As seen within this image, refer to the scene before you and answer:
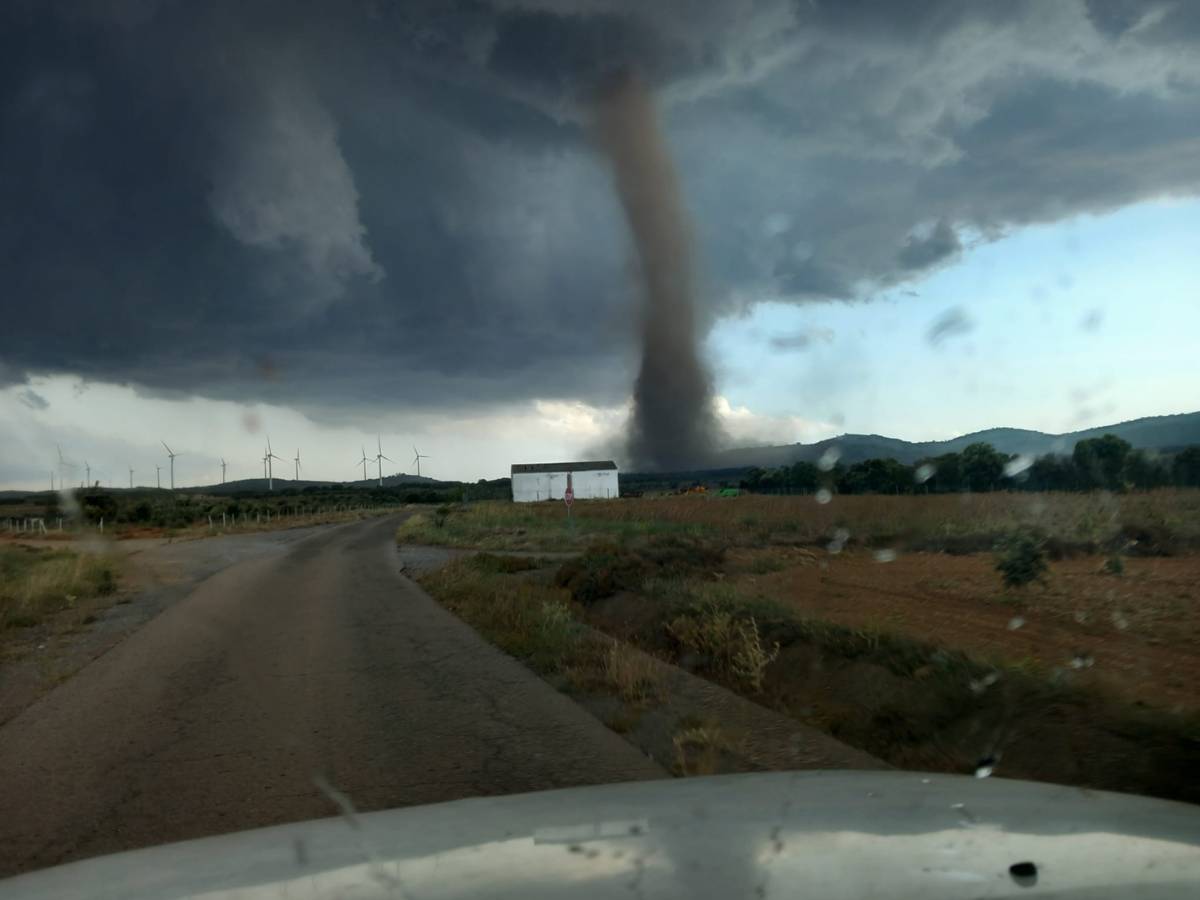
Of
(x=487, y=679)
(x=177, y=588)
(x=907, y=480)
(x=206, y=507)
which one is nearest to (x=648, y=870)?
(x=487, y=679)

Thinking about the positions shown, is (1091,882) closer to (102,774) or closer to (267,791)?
(267,791)

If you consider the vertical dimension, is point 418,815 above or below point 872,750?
above

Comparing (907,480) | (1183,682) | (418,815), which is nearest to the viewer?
(418,815)

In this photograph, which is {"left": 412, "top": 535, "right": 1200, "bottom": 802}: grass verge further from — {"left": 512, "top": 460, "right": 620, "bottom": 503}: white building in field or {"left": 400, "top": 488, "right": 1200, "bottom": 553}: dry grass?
{"left": 512, "top": 460, "right": 620, "bottom": 503}: white building in field

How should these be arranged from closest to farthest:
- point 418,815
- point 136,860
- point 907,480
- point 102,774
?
point 136,860 → point 418,815 → point 102,774 → point 907,480

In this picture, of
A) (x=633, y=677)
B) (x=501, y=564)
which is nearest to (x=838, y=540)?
(x=501, y=564)

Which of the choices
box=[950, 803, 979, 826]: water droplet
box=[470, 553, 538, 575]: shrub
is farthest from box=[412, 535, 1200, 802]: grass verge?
box=[470, 553, 538, 575]: shrub

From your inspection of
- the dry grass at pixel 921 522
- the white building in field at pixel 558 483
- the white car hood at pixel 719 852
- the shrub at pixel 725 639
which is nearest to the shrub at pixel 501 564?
the dry grass at pixel 921 522

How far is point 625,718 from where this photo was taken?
8.23 meters

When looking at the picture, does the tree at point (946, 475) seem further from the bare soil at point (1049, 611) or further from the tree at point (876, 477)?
the bare soil at point (1049, 611)

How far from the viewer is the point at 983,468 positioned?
33.2m

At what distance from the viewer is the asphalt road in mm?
6098

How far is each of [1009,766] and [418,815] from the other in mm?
3992

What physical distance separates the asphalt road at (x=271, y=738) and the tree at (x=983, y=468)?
78.3ft
